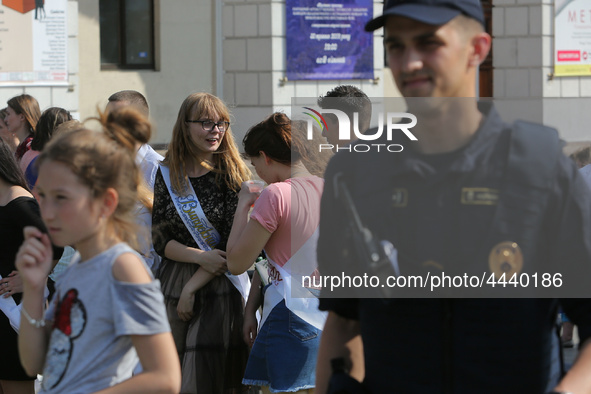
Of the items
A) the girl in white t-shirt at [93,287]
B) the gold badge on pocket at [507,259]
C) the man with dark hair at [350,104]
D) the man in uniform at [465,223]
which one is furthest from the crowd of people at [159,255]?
the gold badge on pocket at [507,259]

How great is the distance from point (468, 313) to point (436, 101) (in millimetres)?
Answer: 480

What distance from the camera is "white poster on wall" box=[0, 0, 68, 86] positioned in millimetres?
13445

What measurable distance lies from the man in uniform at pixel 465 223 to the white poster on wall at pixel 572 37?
1575 cm

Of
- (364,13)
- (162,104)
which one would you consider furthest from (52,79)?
(364,13)

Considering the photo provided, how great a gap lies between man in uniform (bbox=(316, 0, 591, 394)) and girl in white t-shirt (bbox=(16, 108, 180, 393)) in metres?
0.59

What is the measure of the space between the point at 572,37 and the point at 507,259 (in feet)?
52.6

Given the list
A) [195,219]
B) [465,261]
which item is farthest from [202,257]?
[465,261]

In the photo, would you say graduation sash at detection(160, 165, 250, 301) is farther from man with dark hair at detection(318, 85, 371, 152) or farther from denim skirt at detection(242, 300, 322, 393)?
man with dark hair at detection(318, 85, 371, 152)

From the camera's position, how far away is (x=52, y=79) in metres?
13.8

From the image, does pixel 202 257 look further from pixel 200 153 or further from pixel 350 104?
pixel 350 104

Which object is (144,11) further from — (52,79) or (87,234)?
(87,234)

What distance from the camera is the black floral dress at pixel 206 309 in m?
4.30

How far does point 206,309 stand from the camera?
4367 mm

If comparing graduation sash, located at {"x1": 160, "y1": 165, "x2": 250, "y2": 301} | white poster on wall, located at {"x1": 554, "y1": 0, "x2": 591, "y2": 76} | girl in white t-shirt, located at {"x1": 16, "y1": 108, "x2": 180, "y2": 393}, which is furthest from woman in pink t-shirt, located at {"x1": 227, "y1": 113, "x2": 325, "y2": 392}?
white poster on wall, located at {"x1": 554, "y1": 0, "x2": 591, "y2": 76}
